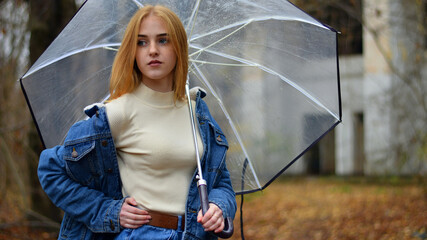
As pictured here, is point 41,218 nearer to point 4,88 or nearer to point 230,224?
point 4,88

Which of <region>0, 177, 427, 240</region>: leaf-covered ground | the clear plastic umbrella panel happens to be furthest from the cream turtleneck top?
<region>0, 177, 427, 240</region>: leaf-covered ground

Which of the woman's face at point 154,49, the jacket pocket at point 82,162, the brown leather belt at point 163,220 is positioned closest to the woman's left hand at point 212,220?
the brown leather belt at point 163,220

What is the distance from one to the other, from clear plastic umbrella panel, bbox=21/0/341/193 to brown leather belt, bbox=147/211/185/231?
0.78 metres

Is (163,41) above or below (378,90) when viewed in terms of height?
above

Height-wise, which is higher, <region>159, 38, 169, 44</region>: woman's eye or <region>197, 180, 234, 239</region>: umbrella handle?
<region>159, 38, 169, 44</region>: woman's eye

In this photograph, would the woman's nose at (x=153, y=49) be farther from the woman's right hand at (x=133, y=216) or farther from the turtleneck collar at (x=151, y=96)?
the woman's right hand at (x=133, y=216)

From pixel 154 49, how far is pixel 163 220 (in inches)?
29.8

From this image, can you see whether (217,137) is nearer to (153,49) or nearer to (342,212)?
(153,49)

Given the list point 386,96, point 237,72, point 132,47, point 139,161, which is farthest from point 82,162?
point 386,96

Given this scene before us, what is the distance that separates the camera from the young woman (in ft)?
7.39

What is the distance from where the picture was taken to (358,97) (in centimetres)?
1606

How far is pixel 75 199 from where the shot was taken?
2.24 meters

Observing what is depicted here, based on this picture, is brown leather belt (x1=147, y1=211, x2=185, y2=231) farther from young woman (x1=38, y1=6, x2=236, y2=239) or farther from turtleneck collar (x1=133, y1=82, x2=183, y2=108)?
turtleneck collar (x1=133, y1=82, x2=183, y2=108)

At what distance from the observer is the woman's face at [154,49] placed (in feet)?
7.66
